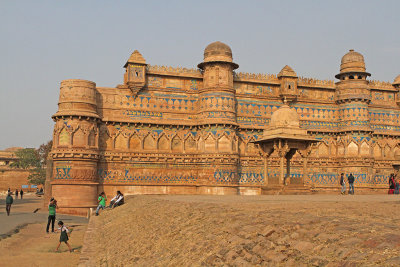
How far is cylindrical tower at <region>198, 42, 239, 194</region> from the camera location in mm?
27906

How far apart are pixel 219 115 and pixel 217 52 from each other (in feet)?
14.5

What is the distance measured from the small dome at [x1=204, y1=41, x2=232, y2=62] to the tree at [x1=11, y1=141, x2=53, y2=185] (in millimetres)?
43360

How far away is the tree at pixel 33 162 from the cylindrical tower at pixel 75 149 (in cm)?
4066

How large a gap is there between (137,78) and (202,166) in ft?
24.0

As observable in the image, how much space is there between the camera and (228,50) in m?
29.6

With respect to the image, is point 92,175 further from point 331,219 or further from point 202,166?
point 331,219

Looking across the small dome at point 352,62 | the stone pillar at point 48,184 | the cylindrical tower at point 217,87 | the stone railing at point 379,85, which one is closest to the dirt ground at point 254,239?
the stone pillar at point 48,184

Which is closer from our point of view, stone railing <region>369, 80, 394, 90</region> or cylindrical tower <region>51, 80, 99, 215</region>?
cylindrical tower <region>51, 80, 99, 215</region>

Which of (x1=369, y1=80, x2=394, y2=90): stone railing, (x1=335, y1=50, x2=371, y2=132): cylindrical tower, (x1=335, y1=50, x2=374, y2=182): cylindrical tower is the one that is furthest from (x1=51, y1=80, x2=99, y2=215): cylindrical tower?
(x1=369, y1=80, x2=394, y2=90): stone railing

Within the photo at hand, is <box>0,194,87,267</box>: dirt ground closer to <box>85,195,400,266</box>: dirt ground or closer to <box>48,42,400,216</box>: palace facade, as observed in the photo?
<box>85,195,400,266</box>: dirt ground

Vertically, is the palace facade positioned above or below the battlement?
below

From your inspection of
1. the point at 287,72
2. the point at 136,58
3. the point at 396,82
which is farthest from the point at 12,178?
the point at 396,82

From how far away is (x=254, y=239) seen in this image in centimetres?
721

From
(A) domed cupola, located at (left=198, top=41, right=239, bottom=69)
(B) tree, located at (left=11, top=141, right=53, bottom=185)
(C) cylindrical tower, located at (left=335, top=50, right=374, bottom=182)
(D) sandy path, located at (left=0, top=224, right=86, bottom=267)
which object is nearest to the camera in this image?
(D) sandy path, located at (left=0, top=224, right=86, bottom=267)
